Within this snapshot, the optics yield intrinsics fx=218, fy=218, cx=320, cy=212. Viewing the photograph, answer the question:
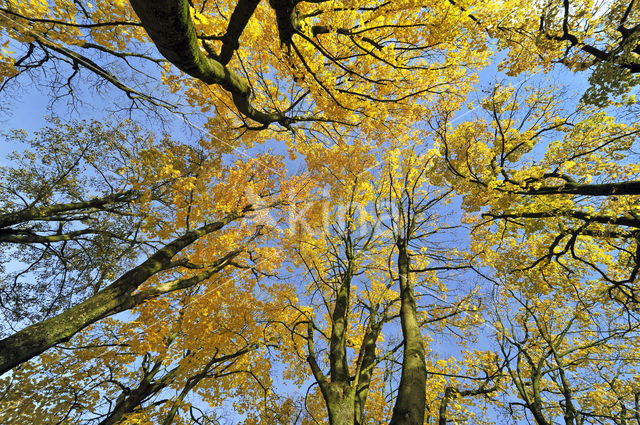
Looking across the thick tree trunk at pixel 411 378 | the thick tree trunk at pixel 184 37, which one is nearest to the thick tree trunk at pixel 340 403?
the thick tree trunk at pixel 411 378

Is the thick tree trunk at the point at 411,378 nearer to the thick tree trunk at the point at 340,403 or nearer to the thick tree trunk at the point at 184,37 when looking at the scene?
the thick tree trunk at the point at 340,403

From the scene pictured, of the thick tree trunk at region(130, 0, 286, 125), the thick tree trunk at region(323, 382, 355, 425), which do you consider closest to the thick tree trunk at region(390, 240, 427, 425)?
the thick tree trunk at region(323, 382, 355, 425)

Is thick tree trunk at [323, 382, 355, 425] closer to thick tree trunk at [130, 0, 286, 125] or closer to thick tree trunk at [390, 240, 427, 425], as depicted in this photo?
thick tree trunk at [390, 240, 427, 425]

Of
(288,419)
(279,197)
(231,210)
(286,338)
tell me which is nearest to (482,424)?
(288,419)

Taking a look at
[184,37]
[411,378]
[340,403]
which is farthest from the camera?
[340,403]

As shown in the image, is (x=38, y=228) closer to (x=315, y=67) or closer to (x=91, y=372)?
(x=91, y=372)

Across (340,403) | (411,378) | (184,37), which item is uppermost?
(184,37)

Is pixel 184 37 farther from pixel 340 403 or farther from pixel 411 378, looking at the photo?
pixel 340 403

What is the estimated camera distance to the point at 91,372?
7188 millimetres

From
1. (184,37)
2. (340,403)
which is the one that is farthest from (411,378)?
(184,37)

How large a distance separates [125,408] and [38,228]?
681 cm

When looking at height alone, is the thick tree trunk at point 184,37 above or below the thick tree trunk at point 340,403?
above

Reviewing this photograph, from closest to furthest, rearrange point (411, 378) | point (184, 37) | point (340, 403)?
point (184, 37), point (411, 378), point (340, 403)

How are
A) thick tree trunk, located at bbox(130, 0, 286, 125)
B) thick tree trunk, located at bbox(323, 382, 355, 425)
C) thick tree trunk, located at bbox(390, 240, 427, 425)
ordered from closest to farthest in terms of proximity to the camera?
thick tree trunk, located at bbox(130, 0, 286, 125) < thick tree trunk, located at bbox(390, 240, 427, 425) < thick tree trunk, located at bbox(323, 382, 355, 425)
